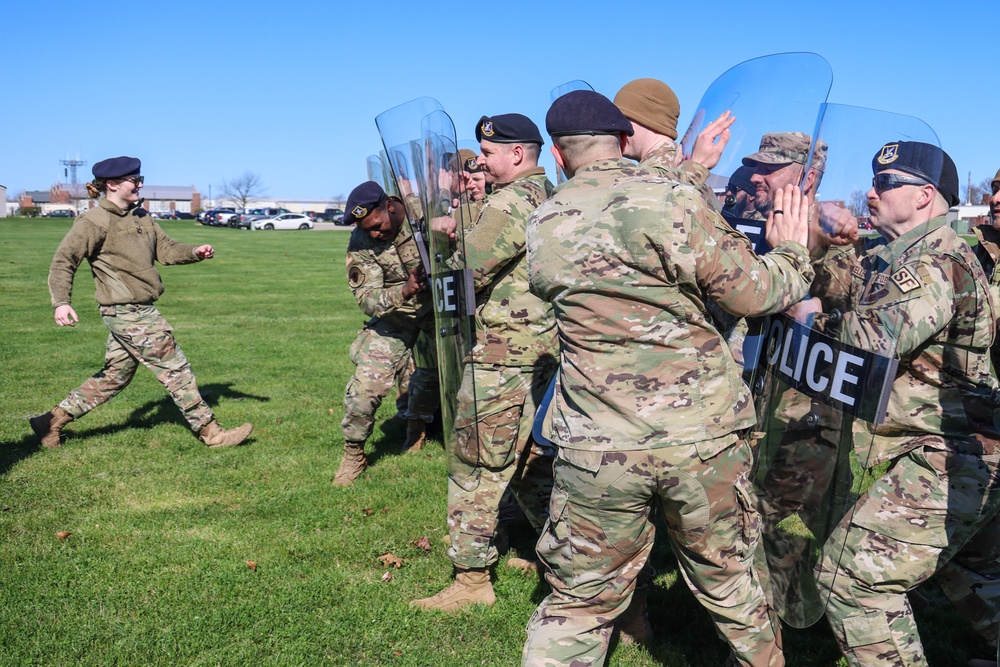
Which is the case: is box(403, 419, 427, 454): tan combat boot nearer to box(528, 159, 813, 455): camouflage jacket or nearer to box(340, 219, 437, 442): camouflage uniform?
box(340, 219, 437, 442): camouflage uniform

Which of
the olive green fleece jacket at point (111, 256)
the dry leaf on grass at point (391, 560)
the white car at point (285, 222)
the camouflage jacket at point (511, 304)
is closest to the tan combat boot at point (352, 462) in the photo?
the dry leaf on grass at point (391, 560)

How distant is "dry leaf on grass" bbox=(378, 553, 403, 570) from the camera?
16.1 ft

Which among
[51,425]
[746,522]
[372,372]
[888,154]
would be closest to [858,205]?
[888,154]

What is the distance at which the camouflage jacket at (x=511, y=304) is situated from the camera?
13.3 feet

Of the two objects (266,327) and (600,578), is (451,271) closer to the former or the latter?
(600,578)

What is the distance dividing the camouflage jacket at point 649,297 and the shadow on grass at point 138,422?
5383mm

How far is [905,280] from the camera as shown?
280 centimetres

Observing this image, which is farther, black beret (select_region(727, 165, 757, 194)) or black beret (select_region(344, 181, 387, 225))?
black beret (select_region(344, 181, 387, 225))

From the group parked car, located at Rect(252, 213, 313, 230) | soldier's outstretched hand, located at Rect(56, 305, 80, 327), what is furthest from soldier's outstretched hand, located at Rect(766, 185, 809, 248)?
parked car, located at Rect(252, 213, 313, 230)

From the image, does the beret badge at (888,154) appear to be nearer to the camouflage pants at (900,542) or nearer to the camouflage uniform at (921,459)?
the camouflage uniform at (921,459)

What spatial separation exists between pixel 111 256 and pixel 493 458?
167 inches

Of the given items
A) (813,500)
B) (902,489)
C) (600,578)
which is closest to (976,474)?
(902,489)

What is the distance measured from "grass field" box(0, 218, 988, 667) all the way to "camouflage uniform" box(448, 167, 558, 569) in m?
0.53

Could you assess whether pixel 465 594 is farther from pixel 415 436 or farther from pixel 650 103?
pixel 415 436
